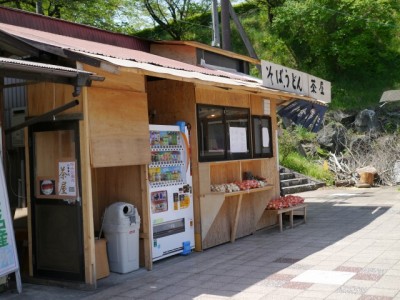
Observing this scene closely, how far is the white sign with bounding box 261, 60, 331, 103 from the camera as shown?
963 centimetres

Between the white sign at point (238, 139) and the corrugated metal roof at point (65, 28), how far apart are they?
9.26 ft

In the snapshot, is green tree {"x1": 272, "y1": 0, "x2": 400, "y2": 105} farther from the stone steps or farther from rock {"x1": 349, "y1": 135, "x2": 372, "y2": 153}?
the stone steps

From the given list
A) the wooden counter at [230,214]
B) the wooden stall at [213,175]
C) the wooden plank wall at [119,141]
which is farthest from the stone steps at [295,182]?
the wooden plank wall at [119,141]

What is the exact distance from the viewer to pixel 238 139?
9.48 m

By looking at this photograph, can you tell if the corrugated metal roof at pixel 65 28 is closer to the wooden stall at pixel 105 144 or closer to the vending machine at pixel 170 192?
the wooden stall at pixel 105 144

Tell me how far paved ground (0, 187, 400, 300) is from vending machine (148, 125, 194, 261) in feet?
1.10

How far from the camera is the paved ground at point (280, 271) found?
5.77 meters

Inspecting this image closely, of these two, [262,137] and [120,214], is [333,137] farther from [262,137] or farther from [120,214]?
[120,214]

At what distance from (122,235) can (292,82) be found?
574 centimetres

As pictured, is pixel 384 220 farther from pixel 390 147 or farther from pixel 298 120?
pixel 390 147

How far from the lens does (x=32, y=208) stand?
6859 millimetres

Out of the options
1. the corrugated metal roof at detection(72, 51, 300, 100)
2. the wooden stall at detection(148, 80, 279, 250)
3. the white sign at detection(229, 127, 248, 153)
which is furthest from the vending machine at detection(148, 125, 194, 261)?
the white sign at detection(229, 127, 248, 153)

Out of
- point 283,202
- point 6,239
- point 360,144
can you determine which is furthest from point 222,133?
point 360,144

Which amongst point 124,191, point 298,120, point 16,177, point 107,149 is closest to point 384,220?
point 298,120
